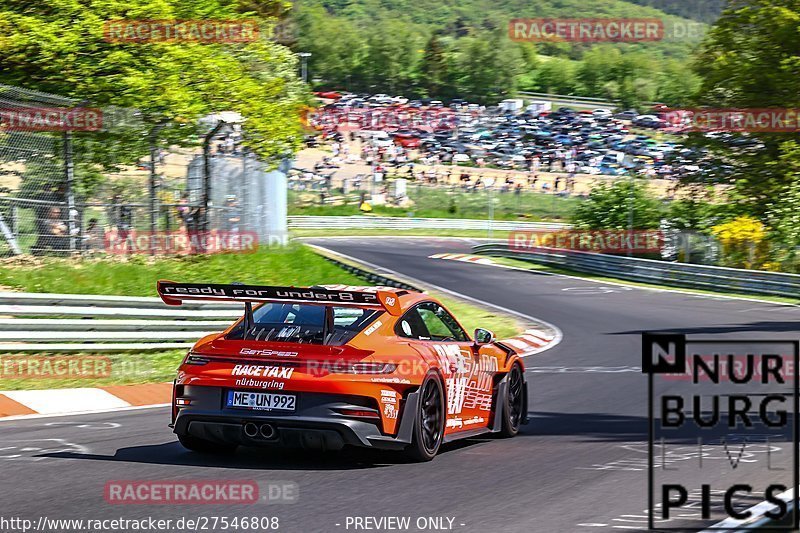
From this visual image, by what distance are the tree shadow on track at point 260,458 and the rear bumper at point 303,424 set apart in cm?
19

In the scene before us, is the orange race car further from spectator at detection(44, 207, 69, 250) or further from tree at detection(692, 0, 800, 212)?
tree at detection(692, 0, 800, 212)

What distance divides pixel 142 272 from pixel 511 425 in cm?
1182

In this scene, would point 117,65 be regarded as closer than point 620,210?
Yes

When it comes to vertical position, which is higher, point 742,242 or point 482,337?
point 482,337

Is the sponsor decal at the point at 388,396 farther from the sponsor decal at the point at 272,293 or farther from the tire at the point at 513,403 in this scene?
the tire at the point at 513,403

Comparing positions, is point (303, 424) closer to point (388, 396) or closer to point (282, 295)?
point (388, 396)

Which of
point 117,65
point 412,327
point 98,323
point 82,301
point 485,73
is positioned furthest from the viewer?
point 485,73

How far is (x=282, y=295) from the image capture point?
7871 mm

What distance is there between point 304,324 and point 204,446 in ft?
3.91

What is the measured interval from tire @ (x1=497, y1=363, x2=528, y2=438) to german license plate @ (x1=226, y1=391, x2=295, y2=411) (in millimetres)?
2521

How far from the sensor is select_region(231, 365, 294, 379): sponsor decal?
7809 millimetres

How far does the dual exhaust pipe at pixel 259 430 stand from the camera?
7749 mm

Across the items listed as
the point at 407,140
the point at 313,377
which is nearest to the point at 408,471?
the point at 313,377

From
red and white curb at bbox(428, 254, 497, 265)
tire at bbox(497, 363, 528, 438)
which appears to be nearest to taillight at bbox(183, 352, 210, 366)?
tire at bbox(497, 363, 528, 438)
